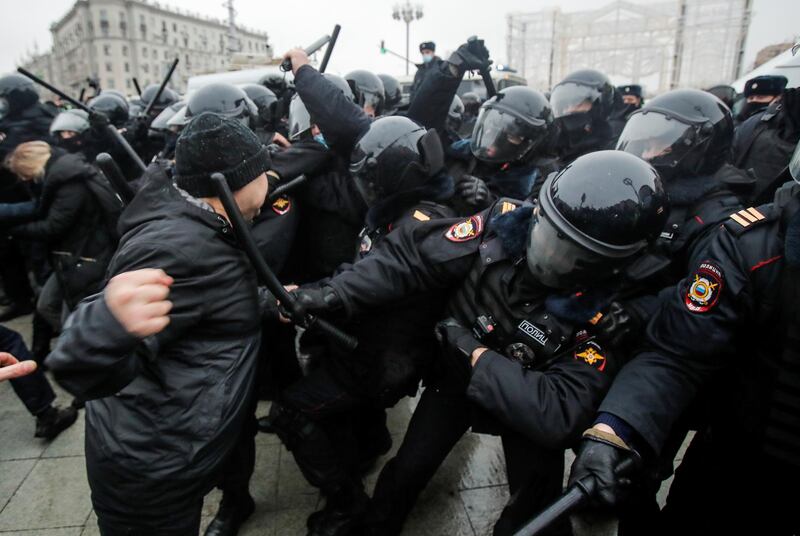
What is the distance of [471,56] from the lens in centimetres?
330

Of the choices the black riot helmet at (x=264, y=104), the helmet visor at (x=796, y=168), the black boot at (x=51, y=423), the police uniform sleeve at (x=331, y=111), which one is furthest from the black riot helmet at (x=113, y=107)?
the helmet visor at (x=796, y=168)

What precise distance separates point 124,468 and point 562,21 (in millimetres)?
58889

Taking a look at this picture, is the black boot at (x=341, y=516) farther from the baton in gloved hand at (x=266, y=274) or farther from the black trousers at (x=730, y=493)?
the black trousers at (x=730, y=493)

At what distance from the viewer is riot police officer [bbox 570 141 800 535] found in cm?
153

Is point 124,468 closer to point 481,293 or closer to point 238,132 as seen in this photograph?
point 238,132

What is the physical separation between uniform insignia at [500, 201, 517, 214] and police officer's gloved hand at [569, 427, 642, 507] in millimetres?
935

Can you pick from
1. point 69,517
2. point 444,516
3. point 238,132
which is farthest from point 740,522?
point 69,517

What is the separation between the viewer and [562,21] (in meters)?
51.0

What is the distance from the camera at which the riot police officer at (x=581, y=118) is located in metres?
4.53

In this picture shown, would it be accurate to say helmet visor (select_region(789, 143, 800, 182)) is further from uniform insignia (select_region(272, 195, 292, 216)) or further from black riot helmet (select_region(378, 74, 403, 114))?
black riot helmet (select_region(378, 74, 403, 114))

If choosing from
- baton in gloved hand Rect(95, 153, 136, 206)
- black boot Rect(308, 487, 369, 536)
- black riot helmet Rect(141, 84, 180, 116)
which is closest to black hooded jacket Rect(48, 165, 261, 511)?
baton in gloved hand Rect(95, 153, 136, 206)

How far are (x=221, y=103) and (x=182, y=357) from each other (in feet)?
8.03

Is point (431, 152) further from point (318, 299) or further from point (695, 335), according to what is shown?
point (695, 335)

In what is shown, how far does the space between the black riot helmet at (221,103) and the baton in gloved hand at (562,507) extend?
3151 mm
